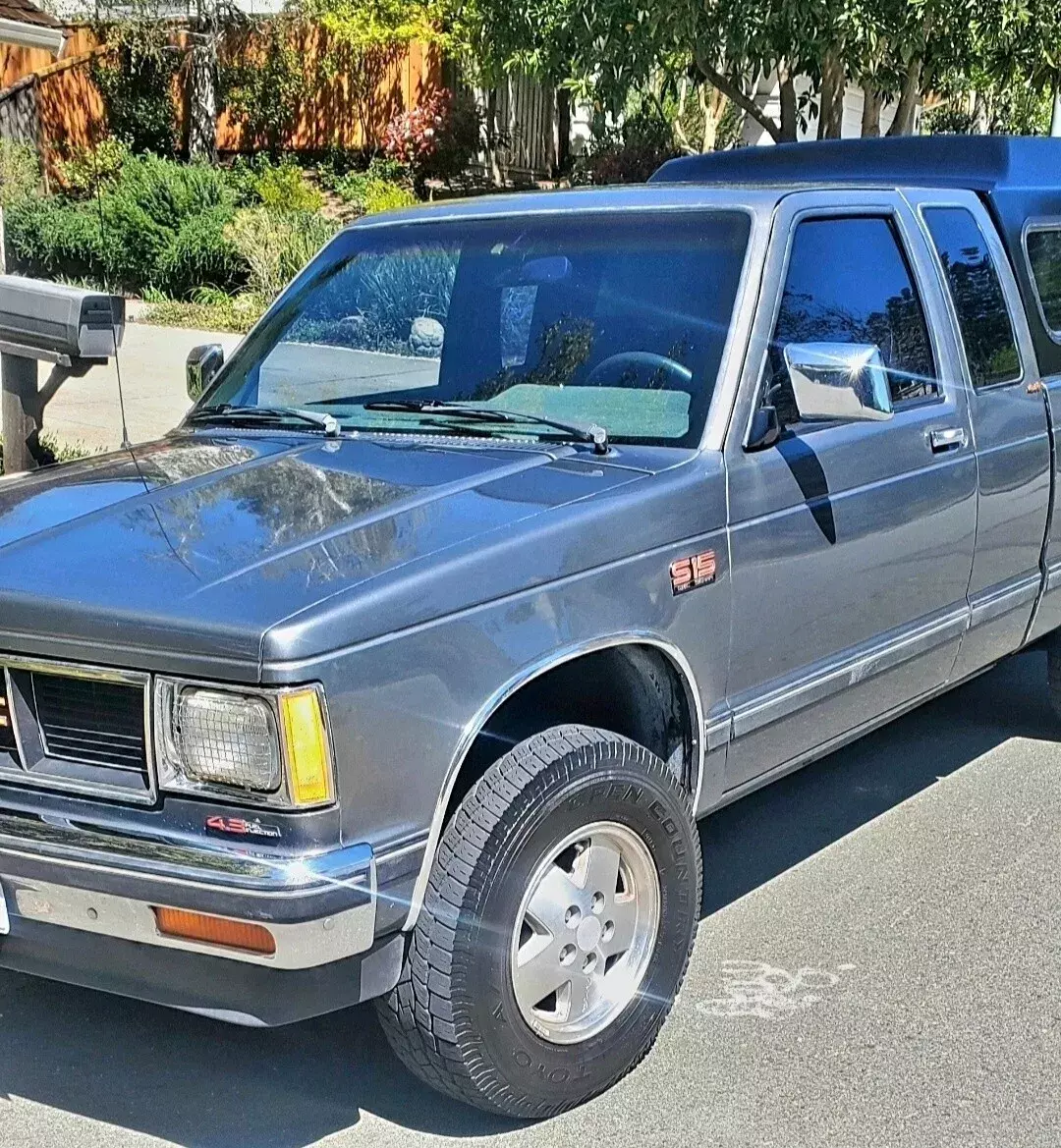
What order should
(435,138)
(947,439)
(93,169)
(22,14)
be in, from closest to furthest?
(947,439) < (22,14) < (93,169) < (435,138)

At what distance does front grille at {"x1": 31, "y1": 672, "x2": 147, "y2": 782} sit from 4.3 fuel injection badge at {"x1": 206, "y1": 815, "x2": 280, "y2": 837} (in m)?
0.18

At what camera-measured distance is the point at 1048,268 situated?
521cm

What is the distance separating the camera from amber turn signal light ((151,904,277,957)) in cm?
273

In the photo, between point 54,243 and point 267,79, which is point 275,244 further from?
point 267,79

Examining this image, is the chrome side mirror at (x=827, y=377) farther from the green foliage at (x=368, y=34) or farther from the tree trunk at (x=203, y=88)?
the tree trunk at (x=203, y=88)

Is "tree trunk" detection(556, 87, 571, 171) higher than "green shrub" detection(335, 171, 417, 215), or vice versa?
"tree trunk" detection(556, 87, 571, 171)

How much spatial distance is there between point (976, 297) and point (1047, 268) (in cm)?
62

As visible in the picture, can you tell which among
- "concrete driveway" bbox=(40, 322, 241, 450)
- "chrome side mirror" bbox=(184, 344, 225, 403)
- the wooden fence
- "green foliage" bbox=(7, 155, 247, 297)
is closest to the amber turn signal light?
"chrome side mirror" bbox=(184, 344, 225, 403)

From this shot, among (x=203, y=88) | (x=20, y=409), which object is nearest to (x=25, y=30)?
(x=20, y=409)

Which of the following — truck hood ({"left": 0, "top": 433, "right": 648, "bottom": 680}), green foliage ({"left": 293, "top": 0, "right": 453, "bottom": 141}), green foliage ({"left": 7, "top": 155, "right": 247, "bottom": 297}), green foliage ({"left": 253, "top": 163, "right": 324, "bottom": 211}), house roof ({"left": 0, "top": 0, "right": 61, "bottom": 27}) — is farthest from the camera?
green foliage ({"left": 293, "top": 0, "right": 453, "bottom": 141})

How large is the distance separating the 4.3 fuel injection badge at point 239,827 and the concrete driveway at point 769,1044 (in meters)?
0.88

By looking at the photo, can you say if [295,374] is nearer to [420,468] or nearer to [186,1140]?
[420,468]

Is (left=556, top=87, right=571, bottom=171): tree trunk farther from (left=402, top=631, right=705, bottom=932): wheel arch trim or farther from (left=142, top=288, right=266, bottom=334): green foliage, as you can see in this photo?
(left=402, top=631, right=705, bottom=932): wheel arch trim

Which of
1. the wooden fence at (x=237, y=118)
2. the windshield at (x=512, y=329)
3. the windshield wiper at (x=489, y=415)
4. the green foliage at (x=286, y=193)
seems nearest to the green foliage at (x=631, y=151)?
the wooden fence at (x=237, y=118)
